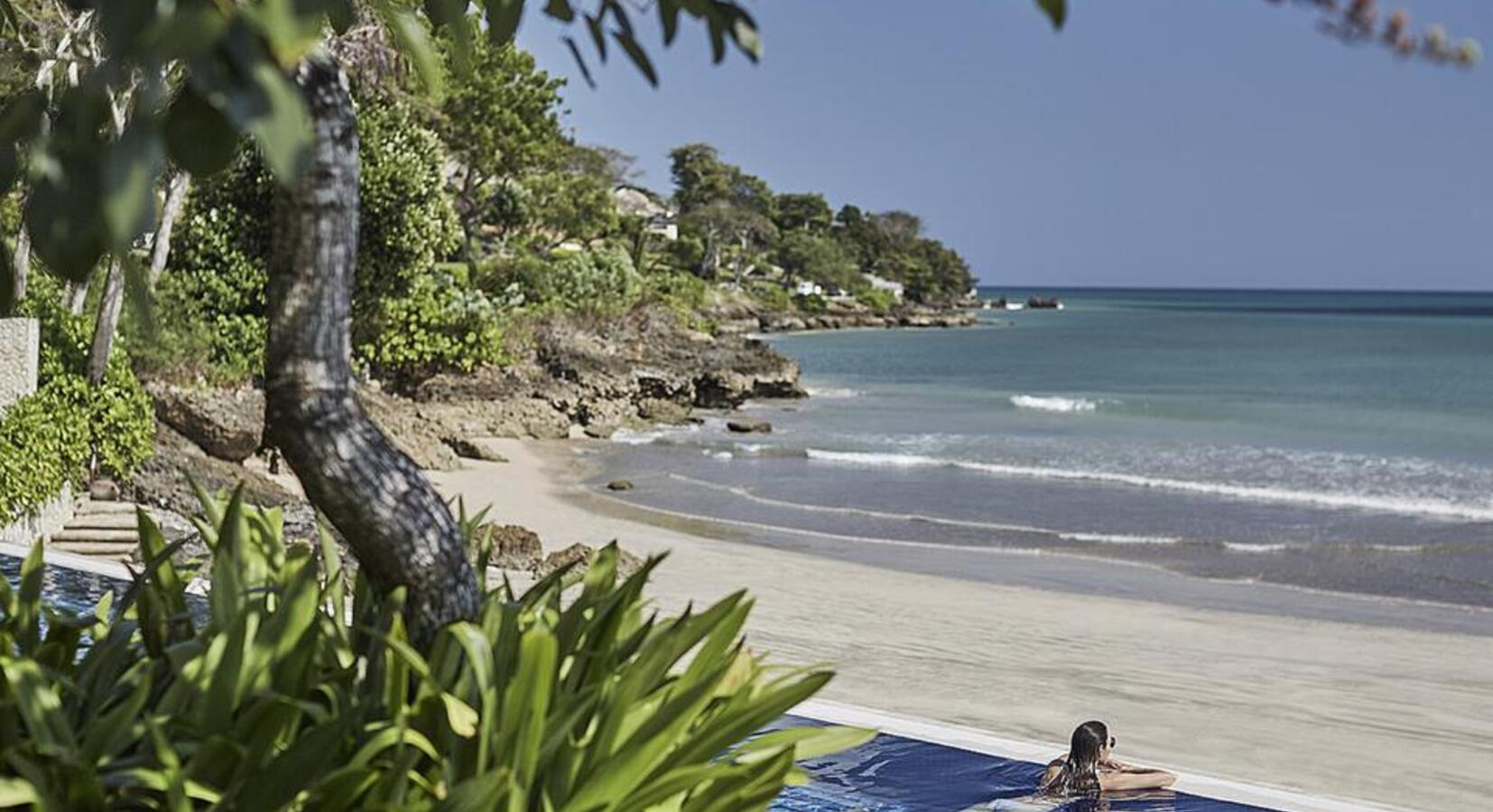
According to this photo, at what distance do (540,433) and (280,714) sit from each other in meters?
21.6

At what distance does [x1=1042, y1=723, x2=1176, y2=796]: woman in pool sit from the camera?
15.2ft

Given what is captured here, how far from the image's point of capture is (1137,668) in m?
10.1

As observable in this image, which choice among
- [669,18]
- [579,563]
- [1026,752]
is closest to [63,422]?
[579,563]

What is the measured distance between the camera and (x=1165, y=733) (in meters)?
7.69

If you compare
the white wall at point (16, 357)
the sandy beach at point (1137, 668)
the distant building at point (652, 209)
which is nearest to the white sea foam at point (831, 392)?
the sandy beach at point (1137, 668)

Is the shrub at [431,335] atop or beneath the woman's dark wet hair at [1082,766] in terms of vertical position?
atop

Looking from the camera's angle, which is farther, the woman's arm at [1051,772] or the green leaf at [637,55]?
the woman's arm at [1051,772]

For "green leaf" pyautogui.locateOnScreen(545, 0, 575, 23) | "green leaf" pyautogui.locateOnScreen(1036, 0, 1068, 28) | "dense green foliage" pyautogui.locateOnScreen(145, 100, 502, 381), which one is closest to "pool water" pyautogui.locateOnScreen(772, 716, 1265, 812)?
"green leaf" pyautogui.locateOnScreen(545, 0, 575, 23)

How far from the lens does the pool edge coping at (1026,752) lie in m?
4.55

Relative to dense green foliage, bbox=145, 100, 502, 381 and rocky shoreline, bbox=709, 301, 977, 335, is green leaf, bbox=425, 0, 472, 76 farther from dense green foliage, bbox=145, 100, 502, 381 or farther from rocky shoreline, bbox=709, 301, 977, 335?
rocky shoreline, bbox=709, 301, 977, 335

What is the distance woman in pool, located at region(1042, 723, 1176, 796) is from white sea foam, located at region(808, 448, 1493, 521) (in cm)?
1647

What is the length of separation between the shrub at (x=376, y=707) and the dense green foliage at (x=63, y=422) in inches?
297

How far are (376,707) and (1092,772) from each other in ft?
8.97

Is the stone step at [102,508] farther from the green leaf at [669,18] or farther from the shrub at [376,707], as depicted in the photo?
the green leaf at [669,18]
